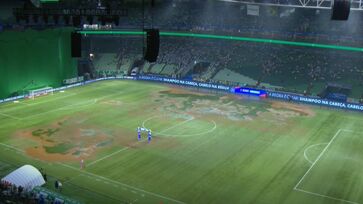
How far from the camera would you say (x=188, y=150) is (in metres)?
32.6

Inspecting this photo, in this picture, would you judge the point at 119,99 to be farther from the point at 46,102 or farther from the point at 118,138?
the point at 118,138

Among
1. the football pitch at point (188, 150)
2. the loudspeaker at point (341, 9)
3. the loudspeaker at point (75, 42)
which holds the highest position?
the loudspeaker at point (341, 9)

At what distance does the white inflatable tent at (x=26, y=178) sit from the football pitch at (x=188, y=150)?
1112 mm

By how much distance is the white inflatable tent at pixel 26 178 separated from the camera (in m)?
23.6

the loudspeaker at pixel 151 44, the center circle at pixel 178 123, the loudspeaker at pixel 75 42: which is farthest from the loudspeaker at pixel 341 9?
the loudspeaker at pixel 75 42

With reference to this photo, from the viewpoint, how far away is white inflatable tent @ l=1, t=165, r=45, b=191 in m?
23.6

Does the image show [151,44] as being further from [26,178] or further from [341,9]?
[341,9]

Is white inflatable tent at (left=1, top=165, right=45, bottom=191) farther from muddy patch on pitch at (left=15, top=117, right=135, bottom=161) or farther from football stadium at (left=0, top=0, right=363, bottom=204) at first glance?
muddy patch on pitch at (left=15, top=117, right=135, bottom=161)

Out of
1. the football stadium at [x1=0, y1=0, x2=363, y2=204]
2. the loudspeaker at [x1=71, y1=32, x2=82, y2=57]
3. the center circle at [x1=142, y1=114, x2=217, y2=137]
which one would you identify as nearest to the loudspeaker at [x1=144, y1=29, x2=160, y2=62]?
the football stadium at [x1=0, y1=0, x2=363, y2=204]

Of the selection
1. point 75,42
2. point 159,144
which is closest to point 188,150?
point 159,144

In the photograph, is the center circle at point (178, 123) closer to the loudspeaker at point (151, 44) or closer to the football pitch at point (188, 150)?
the football pitch at point (188, 150)

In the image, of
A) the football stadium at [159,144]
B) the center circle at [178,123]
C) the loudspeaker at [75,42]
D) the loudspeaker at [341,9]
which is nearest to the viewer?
the loudspeaker at [341,9]

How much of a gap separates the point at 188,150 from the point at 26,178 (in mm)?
12801

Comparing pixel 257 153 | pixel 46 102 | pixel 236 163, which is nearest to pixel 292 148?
pixel 257 153
